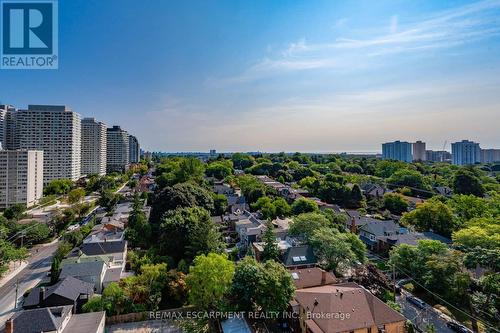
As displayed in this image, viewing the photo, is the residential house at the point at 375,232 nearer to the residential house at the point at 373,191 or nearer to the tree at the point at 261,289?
the tree at the point at 261,289

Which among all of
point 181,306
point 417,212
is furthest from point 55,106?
point 417,212

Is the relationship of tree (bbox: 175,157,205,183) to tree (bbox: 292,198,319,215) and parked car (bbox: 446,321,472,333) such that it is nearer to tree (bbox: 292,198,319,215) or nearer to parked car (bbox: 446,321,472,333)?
tree (bbox: 292,198,319,215)

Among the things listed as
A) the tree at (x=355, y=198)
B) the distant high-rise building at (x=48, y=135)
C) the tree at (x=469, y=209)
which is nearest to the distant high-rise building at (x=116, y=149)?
the distant high-rise building at (x=48, y=135)

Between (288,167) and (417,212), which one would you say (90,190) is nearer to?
(288,167)

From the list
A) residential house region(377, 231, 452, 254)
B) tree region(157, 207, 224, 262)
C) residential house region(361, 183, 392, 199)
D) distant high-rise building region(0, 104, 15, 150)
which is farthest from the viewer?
distant high-rise building region(0, 104, 15, 150)

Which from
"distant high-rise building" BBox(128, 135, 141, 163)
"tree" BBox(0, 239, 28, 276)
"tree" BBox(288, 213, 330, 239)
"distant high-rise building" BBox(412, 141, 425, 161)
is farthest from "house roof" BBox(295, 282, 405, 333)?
"distant high-rise building" BBox(412, 141, 425, 161)
